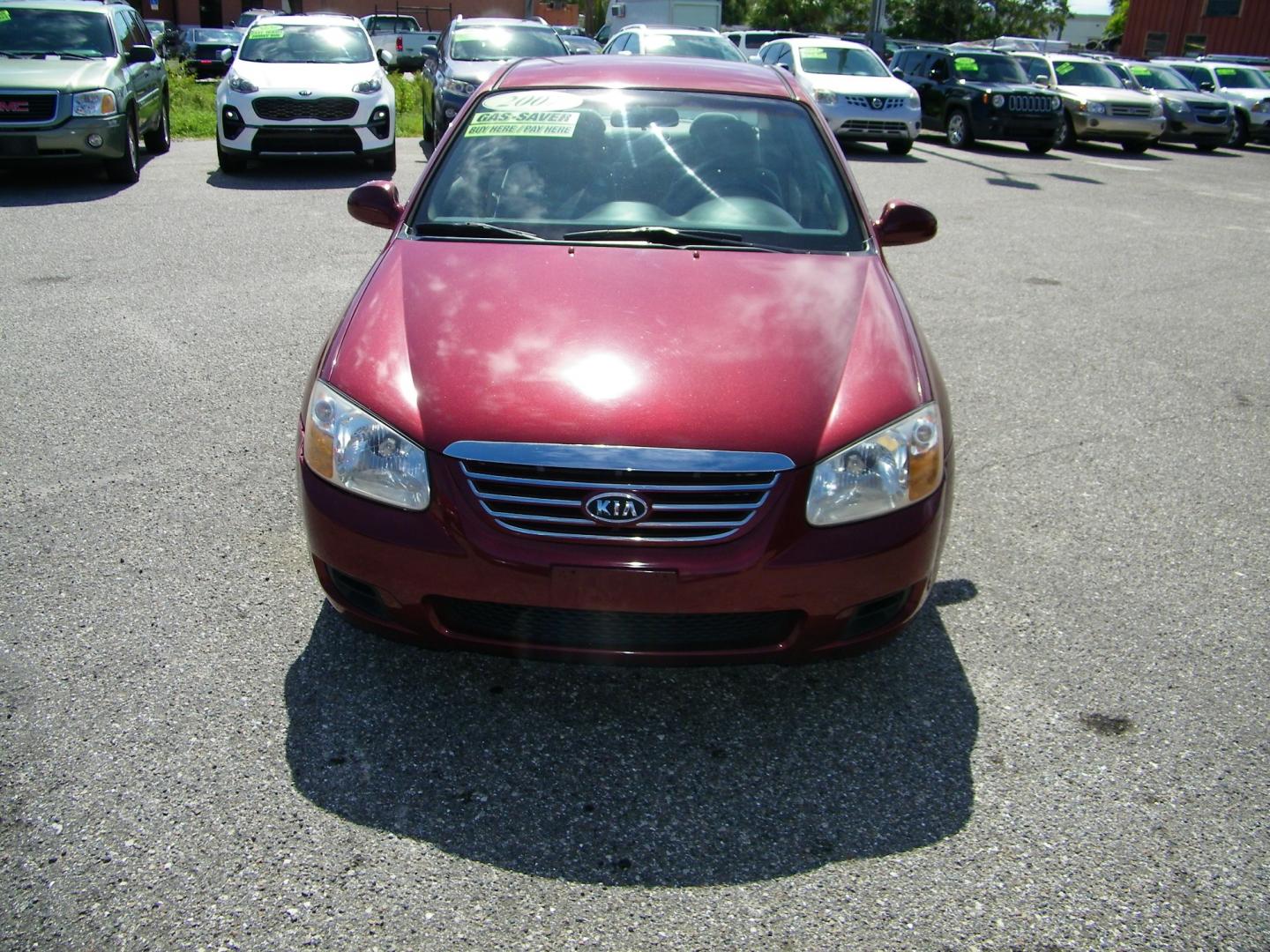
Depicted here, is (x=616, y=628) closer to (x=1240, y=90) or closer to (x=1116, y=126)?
(x=1116, y=126)

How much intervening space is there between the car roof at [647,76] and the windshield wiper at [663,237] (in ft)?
2.96

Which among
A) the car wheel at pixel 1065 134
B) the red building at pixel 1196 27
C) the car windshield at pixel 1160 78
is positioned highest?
the red building at pixel 1196 27

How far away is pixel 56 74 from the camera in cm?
1069

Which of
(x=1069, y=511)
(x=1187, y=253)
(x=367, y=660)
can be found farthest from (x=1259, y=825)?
(x=1187, y=253)

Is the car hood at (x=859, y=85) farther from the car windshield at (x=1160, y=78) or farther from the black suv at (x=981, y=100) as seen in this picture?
the car windshield at (x=1160, y=78)

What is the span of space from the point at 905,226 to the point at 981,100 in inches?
636

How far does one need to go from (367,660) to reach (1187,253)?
9.54 metres

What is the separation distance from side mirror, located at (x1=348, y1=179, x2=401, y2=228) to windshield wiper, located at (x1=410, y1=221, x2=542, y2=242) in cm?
36

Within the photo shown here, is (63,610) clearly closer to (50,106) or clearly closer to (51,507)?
(51,507)

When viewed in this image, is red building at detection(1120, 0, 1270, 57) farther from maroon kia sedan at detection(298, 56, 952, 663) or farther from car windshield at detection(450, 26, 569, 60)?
maroon kia sedan at detection(298, 56, 952, 663)

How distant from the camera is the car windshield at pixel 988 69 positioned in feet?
64.2

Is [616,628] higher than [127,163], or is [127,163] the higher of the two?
[616,628]

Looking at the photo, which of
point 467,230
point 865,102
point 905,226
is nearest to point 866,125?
point 865,102

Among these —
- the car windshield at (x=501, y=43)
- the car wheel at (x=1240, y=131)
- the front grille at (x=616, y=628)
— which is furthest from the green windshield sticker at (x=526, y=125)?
the car wheel at (x=1240, y=131)
